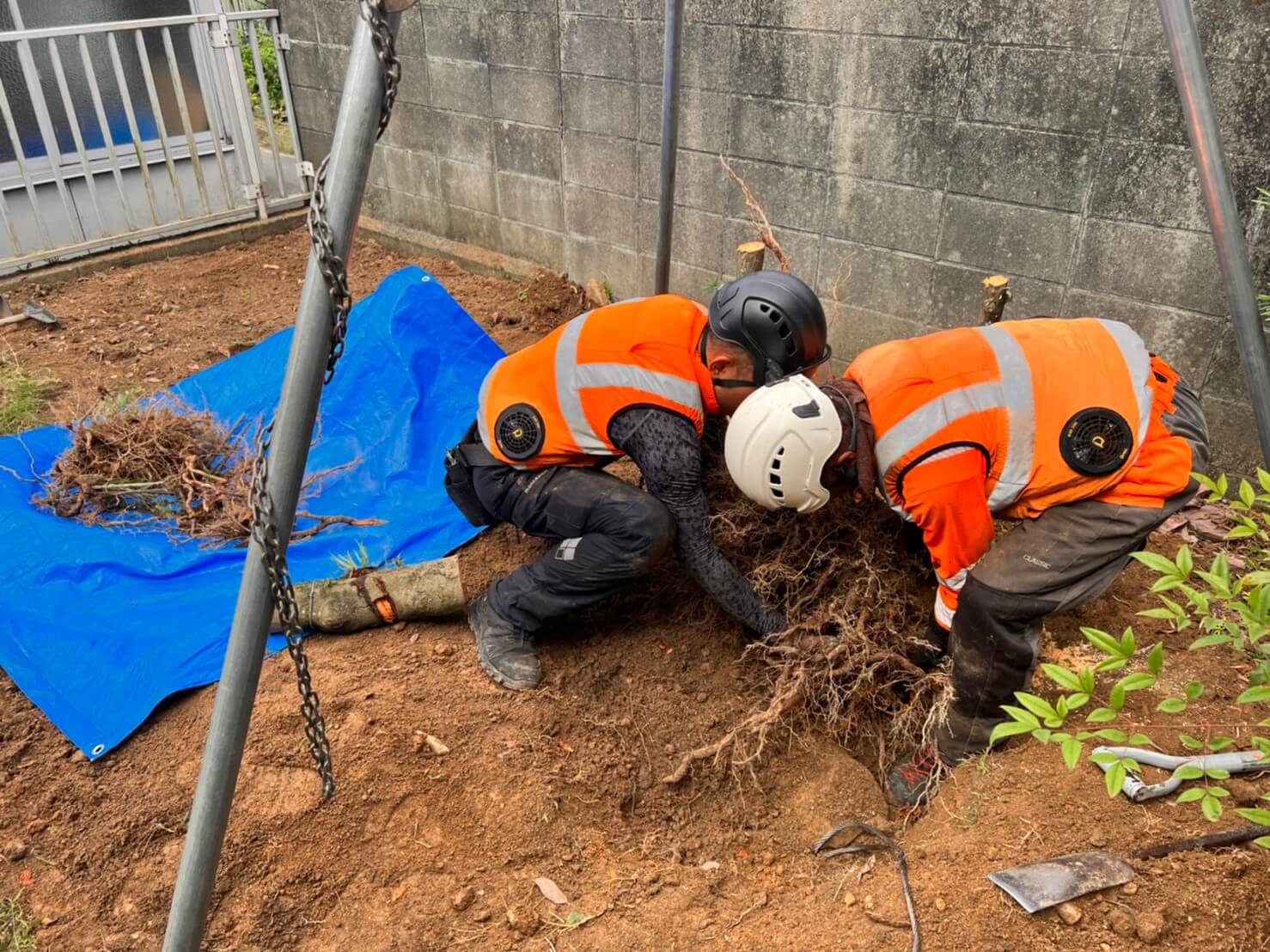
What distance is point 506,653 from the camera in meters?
2.97

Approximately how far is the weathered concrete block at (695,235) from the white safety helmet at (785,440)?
2570 millimetres

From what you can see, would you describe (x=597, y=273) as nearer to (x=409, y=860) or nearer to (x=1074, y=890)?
(x=409, y=860)

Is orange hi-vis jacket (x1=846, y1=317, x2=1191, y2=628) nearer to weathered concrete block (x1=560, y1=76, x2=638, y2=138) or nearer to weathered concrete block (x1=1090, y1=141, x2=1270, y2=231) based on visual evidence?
weathered concrete block (x1=1090, y1=141, x2=1270, y2=231)

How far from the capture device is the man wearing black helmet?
2666mm

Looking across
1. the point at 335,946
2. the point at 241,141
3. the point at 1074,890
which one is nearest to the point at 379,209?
the point at 241,141

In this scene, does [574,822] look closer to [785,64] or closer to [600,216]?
[785,64]

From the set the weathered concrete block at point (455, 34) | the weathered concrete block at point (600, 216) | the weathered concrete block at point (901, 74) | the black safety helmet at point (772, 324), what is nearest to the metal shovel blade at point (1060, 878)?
the black safety helmet at point (772, 324)

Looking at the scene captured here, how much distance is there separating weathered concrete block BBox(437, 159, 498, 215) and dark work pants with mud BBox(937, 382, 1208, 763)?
4379 millimetres

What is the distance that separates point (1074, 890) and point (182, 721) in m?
2.50

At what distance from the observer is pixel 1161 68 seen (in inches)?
128

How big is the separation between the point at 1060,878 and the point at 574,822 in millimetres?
1226

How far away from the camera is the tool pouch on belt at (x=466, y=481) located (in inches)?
124

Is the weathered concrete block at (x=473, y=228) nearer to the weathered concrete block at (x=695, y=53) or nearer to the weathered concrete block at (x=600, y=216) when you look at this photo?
the weathered concrete block at (x=600, y=216)

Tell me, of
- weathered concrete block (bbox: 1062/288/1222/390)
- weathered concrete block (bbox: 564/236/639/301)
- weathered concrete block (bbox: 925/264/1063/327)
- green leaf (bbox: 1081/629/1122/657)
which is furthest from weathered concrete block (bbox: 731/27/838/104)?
green leaf (bbox: 1081/629/1122/657)
